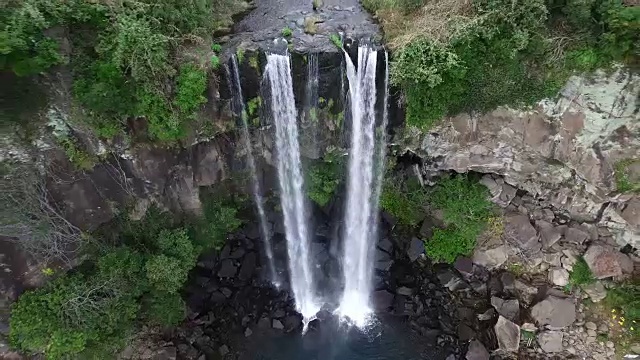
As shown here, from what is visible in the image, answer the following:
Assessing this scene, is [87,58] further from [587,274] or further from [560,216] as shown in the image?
[587,274]

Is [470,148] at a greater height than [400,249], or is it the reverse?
[470,148]

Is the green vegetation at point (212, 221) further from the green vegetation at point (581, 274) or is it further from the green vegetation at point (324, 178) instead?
the green vegetation at point (581, 274)

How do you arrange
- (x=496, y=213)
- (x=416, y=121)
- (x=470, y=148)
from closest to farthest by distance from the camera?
(x=416, y=121)
(x=470, y=148)
(x=496, y=213)

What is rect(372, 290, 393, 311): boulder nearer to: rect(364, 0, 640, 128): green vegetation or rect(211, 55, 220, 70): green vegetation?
rect(364, 0, 640, 128): green vegetation

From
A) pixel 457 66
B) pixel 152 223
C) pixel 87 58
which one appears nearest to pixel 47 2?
pixel 87 58

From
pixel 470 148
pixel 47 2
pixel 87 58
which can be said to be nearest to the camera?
pixel 47 2

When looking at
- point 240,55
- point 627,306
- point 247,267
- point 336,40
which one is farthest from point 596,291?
point 240,55
